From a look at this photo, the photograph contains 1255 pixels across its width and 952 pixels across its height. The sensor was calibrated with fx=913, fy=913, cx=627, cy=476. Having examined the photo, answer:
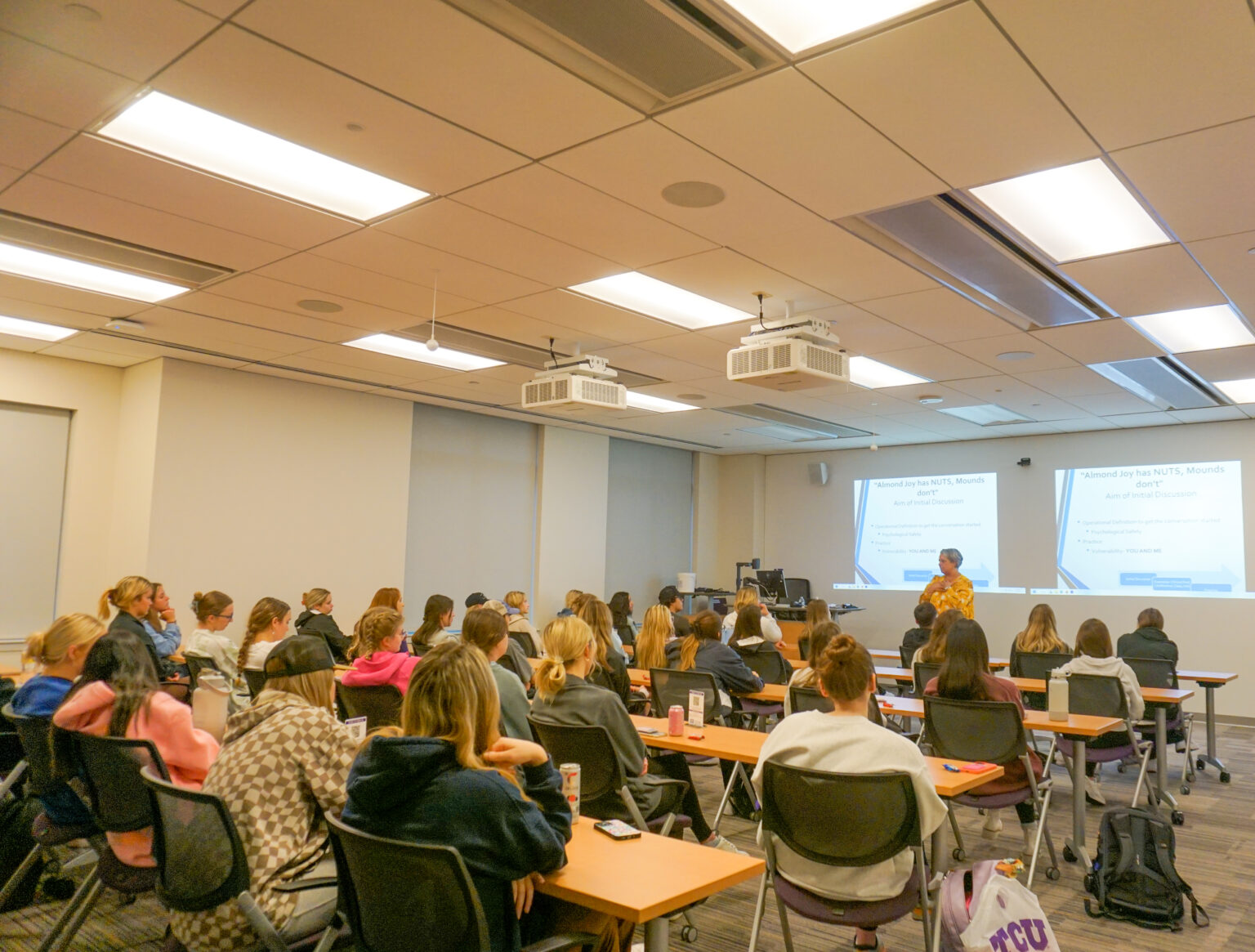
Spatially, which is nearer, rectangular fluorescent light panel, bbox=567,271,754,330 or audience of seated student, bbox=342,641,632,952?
audience of seated student, bbox=342,641,632,952

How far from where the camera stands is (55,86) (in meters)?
3.21

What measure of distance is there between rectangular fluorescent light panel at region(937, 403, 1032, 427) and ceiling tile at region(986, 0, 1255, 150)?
590cm

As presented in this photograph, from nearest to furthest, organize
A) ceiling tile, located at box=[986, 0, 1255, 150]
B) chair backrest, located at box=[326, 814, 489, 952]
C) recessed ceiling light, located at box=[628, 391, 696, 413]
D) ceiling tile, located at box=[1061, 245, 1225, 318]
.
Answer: chair backrest, located at box=[326, 814, 489, 952] < ceiling tile, located at box=[986, 0, 1255, 150] < ceiling tile, located at box=[1061, 245, 1225, 318] < recessed ceiling light, located at box=[628, 391, 696, 413]

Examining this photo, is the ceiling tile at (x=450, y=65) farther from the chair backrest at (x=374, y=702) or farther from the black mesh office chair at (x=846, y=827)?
the chair backrest at (x=374, y=702)

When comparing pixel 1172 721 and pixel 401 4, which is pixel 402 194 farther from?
pixel 1172 721

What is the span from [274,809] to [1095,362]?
22.0 feet

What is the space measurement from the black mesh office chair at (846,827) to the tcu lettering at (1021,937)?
23 cm

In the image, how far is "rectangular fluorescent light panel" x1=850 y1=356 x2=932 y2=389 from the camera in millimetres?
7391

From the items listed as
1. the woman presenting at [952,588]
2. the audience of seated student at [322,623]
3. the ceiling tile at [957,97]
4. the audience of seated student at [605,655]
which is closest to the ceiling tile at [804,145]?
the ceiling tile at [957,97]

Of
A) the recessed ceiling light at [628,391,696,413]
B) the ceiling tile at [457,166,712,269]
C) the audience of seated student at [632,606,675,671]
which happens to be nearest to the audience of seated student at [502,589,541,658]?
the audience of seated student at [632,606,675,671]

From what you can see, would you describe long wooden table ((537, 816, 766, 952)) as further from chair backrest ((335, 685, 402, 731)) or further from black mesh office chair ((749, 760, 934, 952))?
chair backrest ((335, 685, 402, 731))

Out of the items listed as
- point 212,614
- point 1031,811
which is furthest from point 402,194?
point 1031,811

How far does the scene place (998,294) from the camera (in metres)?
5.45

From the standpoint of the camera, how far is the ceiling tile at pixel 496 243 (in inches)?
170
